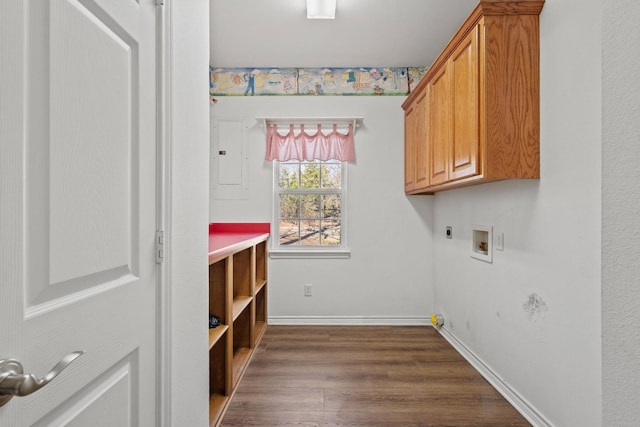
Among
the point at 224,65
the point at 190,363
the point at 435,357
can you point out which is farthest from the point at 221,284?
the point at 224,65

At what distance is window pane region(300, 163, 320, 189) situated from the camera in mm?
3678

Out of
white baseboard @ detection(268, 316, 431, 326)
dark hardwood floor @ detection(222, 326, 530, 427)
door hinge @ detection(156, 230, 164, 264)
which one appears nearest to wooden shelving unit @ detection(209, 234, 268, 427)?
dark hardwood floor @ detection(222, 326, 530, 427)

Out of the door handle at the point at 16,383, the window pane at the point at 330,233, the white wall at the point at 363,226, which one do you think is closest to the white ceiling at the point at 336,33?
the white wall at the point at 363,226

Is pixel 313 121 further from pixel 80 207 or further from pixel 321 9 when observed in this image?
pixel 80 207

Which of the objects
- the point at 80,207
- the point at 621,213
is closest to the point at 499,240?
the point at 621,213

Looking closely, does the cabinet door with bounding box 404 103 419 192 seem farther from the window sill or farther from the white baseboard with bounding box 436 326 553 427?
the white baseboard with bounding box 436 326 553 427

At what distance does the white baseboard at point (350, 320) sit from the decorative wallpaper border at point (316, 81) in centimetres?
227

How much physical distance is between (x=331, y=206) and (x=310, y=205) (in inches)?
8.7

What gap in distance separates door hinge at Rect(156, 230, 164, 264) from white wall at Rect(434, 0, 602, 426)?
1653mm

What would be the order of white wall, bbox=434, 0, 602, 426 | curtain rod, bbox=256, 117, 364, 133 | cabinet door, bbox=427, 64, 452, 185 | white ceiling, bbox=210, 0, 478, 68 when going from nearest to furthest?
white wall, bbox=434, 0, 602, 426, cabinet door, bbox=427, 64, 452, 185, white ceiling, bbox=210, 0, 478, 68, curtain rod, bbox=256, 117, 364, 133

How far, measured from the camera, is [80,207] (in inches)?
27.7

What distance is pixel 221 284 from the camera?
2.15 meters

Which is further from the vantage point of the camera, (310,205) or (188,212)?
(310,205)

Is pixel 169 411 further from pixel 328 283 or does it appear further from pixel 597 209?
pixel 328 283
